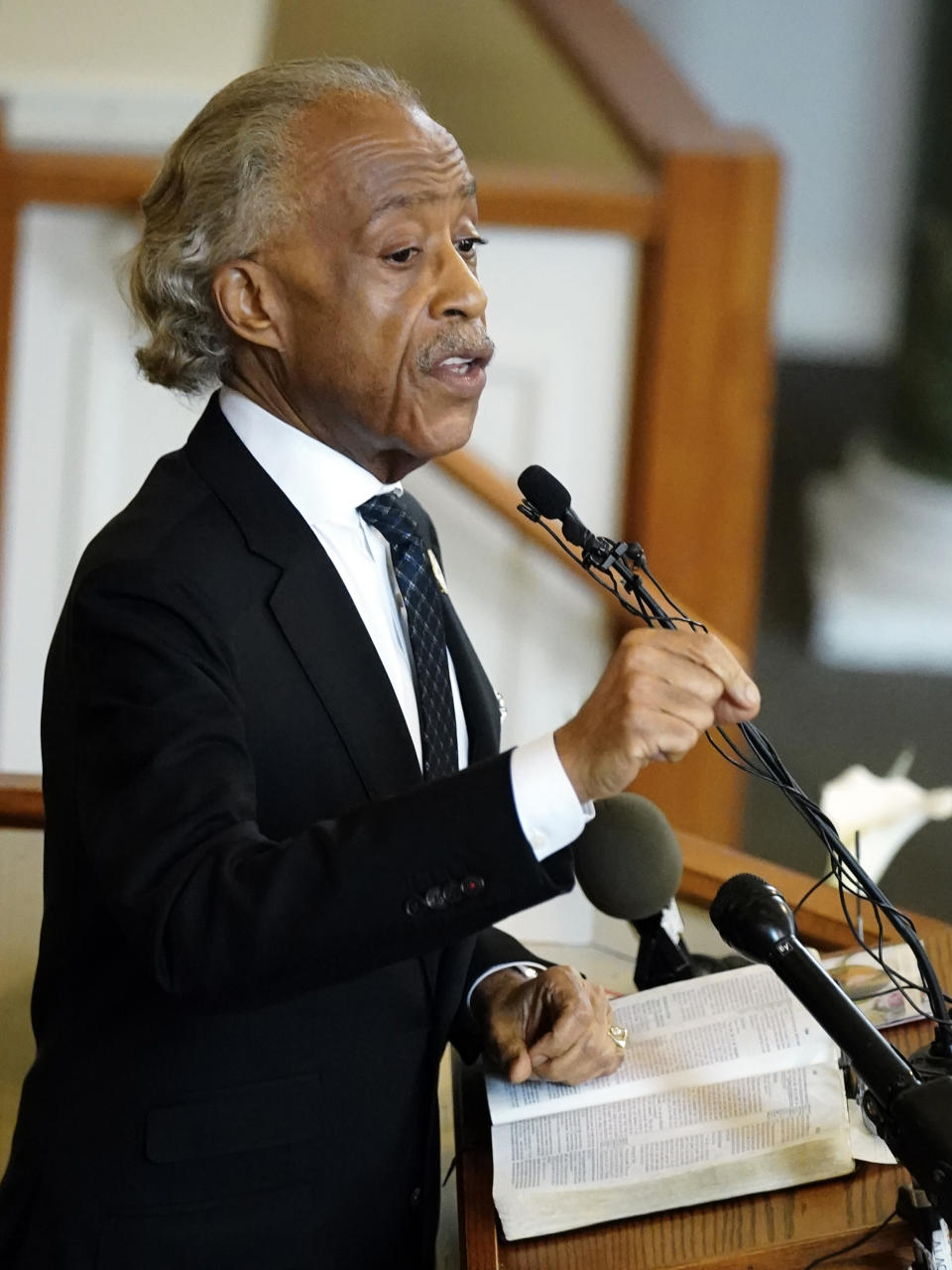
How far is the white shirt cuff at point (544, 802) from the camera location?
100 centimetres

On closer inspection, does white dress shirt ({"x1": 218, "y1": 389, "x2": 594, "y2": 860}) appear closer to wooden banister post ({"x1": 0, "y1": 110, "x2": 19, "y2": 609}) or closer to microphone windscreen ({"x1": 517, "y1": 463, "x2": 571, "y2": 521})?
microphone windscreen ({"x1": 517, "y1": 463, "x2": 571, "y2": 521})

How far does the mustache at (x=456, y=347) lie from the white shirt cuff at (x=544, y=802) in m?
0.44

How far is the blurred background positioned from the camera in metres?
3.22

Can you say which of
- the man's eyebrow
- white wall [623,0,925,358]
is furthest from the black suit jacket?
white wall [623,0,925,358]

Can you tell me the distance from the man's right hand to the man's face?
402 mm

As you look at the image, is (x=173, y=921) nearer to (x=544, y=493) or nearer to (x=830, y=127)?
(x=544, y=493)

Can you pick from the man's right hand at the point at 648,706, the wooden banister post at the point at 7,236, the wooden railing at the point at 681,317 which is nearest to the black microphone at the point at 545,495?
the man's right hand at the point at 648,706

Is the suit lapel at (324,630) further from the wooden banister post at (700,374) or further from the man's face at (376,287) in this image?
the wooden banister post at (700,374)

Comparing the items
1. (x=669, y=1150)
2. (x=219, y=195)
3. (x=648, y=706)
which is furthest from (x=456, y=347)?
(x=669, y=1150)

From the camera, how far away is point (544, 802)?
101 centimetres

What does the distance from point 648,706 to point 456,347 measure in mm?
466

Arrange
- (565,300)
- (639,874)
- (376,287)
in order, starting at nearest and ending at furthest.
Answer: (376,287), (639,874), (565,300)

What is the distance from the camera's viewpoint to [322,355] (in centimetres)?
132

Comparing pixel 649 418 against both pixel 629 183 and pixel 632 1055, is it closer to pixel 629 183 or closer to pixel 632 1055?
pixel 629 183
